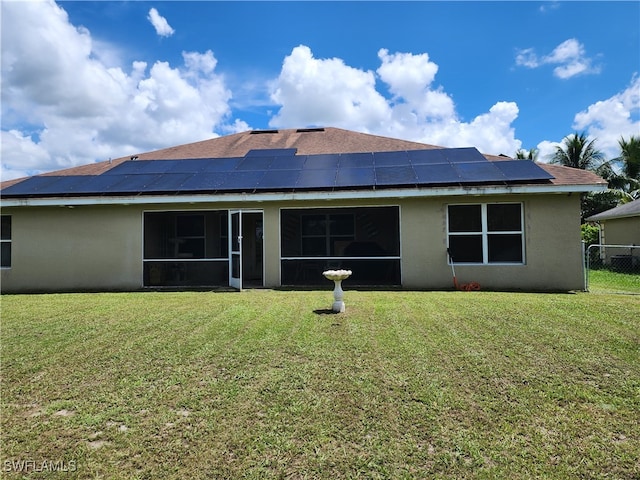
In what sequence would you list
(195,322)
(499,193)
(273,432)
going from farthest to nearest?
(499,193), (195,322), (273,432)

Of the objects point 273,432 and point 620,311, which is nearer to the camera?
point 273,432

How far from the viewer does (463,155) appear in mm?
12117

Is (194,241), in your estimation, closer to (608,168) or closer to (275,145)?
(275,145)

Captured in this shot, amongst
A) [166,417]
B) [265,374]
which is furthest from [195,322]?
[166,417]

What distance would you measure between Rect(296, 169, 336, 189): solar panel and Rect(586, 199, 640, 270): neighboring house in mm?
14089

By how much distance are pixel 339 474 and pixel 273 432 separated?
0.69 m

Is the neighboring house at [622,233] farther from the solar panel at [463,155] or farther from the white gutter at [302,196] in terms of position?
the white gutter at [302,196]

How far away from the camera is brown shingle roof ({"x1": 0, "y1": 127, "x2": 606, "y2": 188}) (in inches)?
599

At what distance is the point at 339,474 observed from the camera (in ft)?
8.33

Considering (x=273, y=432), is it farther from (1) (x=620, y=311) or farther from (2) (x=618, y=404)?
(1) (x=620, y=311)

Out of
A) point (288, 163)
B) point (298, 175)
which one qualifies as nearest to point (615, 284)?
point (298, 175)

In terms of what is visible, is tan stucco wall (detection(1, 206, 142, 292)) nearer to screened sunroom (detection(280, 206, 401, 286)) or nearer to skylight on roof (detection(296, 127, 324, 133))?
screened sunroom (detection(280, 206, 401, 286))

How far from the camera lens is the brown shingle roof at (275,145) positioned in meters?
15.2

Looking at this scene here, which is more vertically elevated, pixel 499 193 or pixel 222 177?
pixel 222 177
